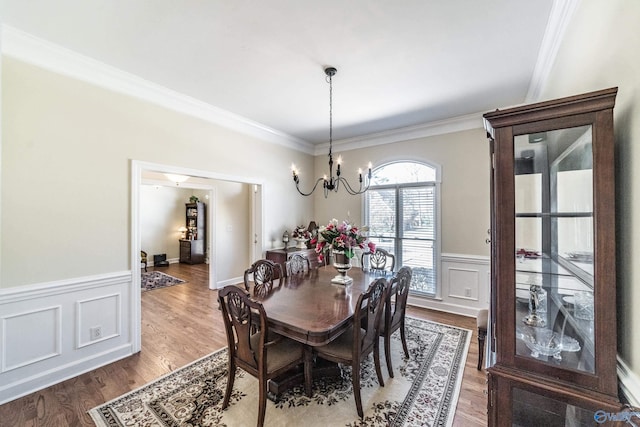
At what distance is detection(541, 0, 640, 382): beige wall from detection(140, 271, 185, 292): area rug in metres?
6.27

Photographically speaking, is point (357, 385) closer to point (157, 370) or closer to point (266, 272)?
point (266, 272)

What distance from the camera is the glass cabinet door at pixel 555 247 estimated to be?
1090 millimetres

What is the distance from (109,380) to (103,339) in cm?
45

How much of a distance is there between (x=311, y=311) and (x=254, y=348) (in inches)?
18.9

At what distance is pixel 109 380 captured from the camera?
7.84 feet

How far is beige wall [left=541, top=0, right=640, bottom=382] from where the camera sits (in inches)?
37.3

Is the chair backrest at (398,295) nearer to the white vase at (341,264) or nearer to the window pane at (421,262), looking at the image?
the white vase at (341,264)

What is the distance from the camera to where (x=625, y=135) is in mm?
1055

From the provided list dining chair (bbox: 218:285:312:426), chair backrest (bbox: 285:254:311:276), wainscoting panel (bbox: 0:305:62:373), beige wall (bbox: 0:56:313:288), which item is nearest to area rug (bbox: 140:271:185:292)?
Answer: wainscoting panel (bbox: 0:305:62:373)

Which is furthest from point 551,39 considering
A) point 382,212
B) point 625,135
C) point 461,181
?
point 382,212

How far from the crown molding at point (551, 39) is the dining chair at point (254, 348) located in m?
2.81

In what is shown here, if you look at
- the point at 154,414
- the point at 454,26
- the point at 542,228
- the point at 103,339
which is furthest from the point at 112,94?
the point at 542,228

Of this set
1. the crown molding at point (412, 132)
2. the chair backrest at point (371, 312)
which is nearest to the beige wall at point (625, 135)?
the chair backrest at point (371, 312)

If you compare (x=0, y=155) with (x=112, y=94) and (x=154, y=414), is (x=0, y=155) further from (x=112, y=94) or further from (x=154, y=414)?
(x=154, y=414)
